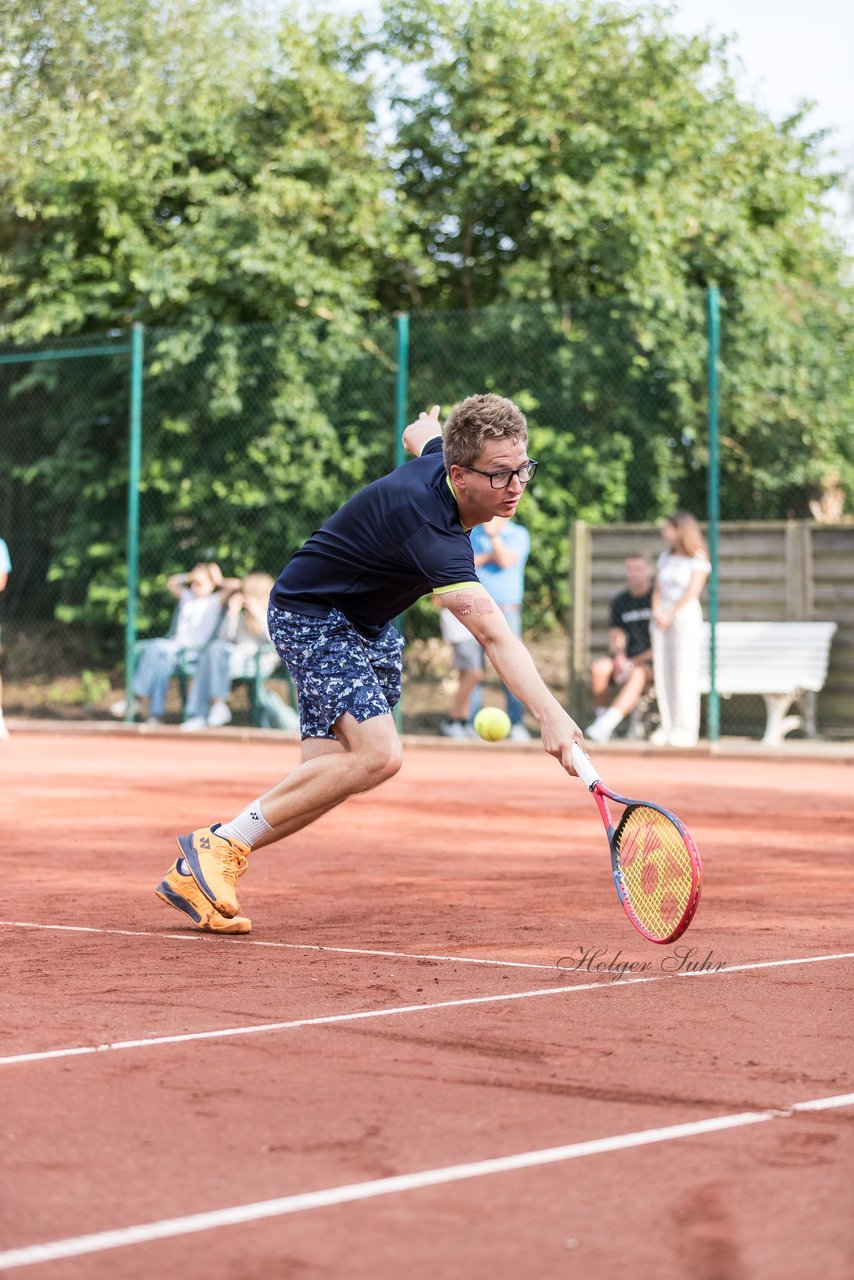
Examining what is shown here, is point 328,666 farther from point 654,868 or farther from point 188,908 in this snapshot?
point 654,868

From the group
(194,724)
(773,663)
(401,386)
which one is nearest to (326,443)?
(401,386)

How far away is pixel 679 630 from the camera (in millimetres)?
14367

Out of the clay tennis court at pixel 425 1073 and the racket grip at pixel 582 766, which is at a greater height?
the racket grip at pixel 582 766

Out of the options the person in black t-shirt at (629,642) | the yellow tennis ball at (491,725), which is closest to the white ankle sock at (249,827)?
the yellow tennis ball at (491,725)

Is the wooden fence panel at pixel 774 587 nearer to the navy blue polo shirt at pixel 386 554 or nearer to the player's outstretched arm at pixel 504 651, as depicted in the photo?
the navy blue polo shirt at pixel 386 554

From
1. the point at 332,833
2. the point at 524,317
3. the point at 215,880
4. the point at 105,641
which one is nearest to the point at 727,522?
the point at 524,317

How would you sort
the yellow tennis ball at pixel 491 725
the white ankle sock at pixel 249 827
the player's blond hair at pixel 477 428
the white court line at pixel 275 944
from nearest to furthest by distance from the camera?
the player's blond hair at pixel 477 428
the white court line at pixel 275 944
the white ankle sock at pixel 249 827
the yellow tennis ball at pixel 491 725

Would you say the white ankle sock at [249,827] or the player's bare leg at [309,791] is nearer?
the player's bare leg at [309,791]

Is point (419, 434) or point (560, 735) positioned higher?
point (419, 434)

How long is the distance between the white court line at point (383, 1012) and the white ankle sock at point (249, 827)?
130 centimetres

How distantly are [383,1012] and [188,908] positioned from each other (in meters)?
1.43

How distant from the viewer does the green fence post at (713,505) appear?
1432cm

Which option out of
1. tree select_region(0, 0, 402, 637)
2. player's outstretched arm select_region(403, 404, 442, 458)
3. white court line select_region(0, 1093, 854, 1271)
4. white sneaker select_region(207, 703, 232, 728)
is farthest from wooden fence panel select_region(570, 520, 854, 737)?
white court line select_region(0, 1093, 854, 1271)

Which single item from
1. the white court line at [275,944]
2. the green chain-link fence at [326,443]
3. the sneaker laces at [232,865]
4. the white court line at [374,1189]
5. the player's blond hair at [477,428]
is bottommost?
the white court line at [275,944]
